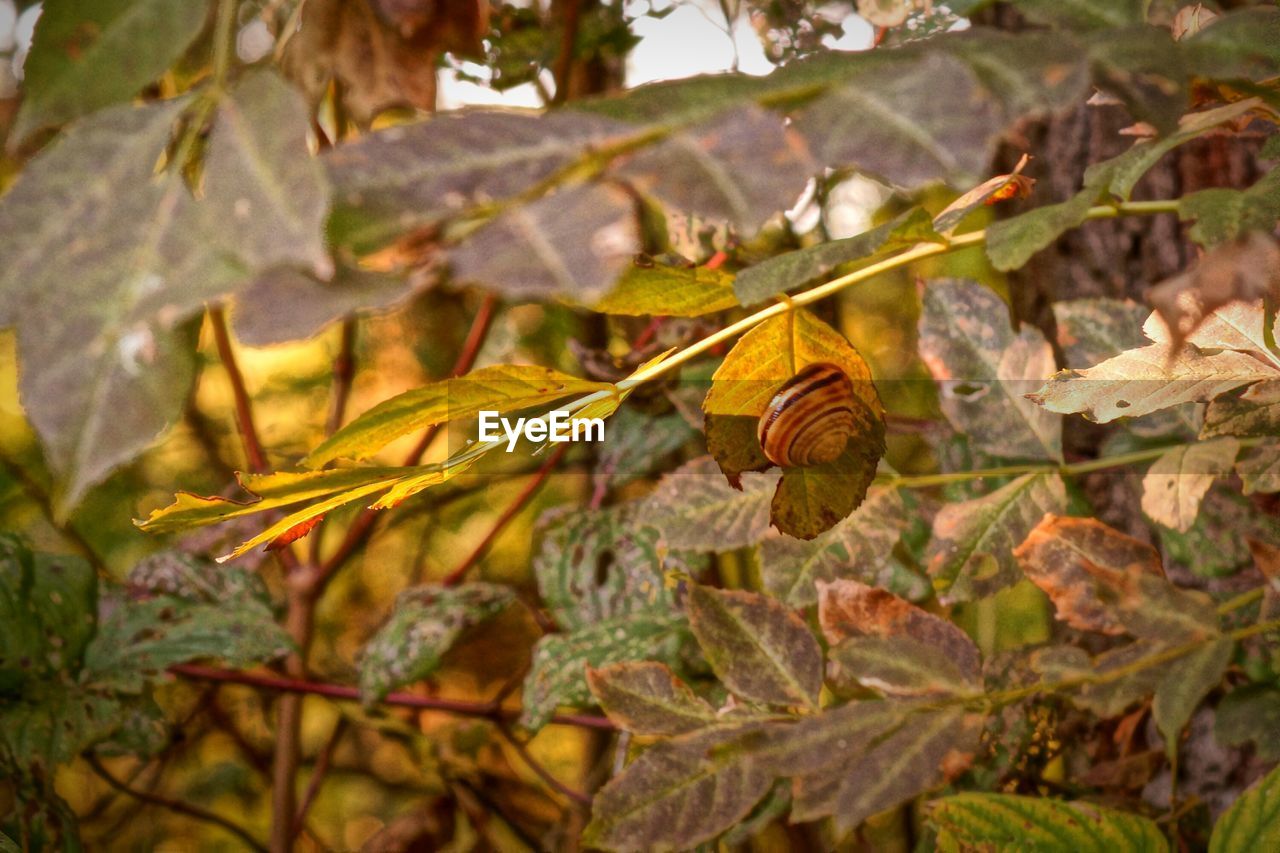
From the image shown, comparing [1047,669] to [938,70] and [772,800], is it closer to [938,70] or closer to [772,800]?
[772,800]

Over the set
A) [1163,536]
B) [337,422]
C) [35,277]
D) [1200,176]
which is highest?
[35,277]

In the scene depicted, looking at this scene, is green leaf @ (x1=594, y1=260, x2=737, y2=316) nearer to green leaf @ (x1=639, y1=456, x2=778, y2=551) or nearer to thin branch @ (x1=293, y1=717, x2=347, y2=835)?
green leaf @ (x1=639, y1=456, x2=778, y2=551)

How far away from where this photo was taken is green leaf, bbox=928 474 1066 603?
42 centimetres

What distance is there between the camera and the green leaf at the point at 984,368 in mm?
458

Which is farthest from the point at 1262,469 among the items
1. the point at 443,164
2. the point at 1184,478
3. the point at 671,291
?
the point at 443,164

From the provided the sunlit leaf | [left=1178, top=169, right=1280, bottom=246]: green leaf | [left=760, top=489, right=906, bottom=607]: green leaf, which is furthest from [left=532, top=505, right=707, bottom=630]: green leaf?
[left=1178, top=169, right=1280, bottom=246]: green leaf

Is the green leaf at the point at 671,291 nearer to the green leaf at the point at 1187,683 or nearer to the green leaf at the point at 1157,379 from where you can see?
the green leaf at the point at 1157,379

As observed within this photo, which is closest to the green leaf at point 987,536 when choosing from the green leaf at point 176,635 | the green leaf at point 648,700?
the green leaf at point 648,700

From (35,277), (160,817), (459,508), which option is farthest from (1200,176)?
(160,817)

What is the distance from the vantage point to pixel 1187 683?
359 mm

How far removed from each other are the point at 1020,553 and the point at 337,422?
56 cm

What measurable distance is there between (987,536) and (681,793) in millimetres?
173

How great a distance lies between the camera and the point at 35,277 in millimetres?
141

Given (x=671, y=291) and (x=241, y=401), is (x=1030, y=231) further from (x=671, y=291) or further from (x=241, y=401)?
(x=241, y=401)
